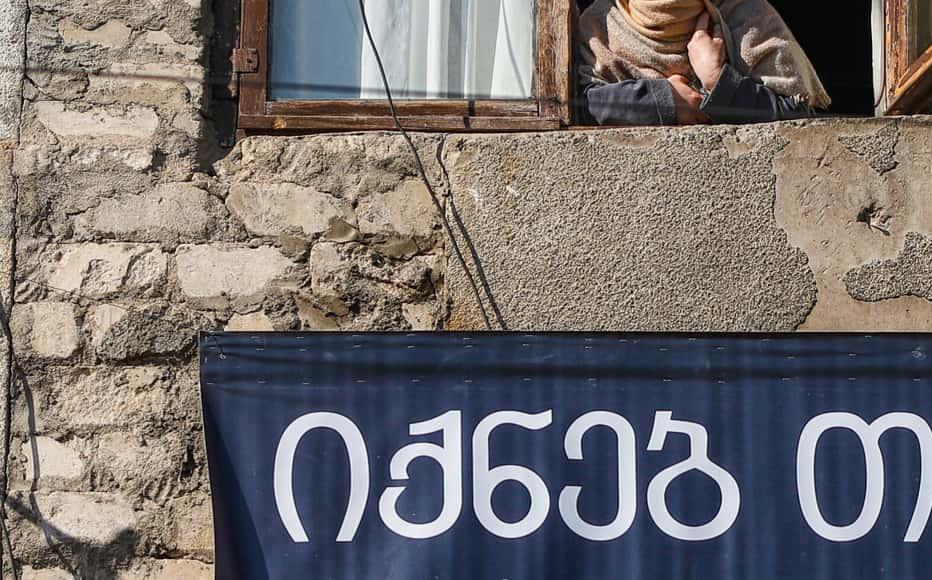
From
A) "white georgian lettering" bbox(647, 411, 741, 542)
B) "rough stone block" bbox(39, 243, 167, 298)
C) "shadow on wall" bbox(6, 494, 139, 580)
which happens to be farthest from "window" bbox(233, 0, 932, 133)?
"shadow on wall" bbox(6, 494, 139, 580)

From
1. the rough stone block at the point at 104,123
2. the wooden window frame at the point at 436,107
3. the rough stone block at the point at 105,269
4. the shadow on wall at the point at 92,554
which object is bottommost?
the shadow on wall at the point at 92,554

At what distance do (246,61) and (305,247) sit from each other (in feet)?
2.12

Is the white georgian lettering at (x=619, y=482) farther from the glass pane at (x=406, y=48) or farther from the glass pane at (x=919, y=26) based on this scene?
the glass pane at (x=919, y=26)

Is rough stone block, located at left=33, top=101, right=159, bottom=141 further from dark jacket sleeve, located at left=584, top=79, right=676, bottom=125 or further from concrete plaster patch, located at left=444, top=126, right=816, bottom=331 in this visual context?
dark jacket sleeve, located at left=584, top=79, right=676, bottom=125

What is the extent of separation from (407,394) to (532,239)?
626mm

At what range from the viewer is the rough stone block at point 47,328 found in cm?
431

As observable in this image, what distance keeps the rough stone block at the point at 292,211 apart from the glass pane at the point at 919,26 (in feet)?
5.99

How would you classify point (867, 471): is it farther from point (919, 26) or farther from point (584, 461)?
point (919, 26)

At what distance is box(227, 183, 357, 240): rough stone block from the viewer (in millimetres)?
4344

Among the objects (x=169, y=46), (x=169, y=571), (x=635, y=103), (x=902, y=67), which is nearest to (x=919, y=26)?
(x=902, y=67)

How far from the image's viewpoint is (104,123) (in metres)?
4.43

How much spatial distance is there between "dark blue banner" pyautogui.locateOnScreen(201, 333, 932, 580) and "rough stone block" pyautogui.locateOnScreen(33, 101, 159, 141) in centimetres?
97

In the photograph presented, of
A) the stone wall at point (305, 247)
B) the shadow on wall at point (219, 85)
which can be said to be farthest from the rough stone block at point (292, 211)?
the shadow on wall at point (219, 85)

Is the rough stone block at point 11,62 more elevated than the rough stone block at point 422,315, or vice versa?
the rough stone block at point 11,62
